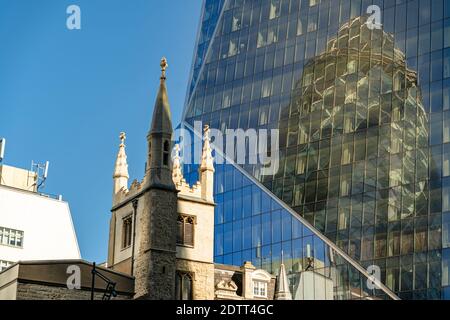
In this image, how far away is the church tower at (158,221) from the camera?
88.1 m

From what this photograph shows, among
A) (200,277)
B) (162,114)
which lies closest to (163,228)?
(200,277)

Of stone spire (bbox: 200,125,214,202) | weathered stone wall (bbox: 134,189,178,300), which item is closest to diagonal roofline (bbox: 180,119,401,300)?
stone spire (bbox: 200,125,214,202)

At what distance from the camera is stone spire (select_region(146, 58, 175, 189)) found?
299 ft

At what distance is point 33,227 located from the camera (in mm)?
114375

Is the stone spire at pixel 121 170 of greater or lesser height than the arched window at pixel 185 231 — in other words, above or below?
above

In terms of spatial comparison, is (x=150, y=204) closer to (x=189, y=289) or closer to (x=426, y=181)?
(x=189, y=289)

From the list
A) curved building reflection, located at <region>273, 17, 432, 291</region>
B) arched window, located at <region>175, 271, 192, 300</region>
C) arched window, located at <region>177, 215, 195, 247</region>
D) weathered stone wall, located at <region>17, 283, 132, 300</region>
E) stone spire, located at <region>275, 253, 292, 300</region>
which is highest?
curved building reflection, located at <region>273, 17, 432, 291</region>

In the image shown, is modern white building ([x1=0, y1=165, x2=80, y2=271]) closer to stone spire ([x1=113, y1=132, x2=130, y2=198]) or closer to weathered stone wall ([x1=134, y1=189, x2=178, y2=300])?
stone spire ([x1=113, y1=132, x2=130, y2=198])

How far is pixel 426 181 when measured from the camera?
394 feet

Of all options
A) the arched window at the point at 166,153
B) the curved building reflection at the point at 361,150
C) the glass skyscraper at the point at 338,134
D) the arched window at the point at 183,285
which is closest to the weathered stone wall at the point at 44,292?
the arched window at the point at 183,285

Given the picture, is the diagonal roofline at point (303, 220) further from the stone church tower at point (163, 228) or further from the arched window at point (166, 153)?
the arched window at point (166, 153)

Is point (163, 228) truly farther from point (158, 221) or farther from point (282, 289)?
point (282, 289)

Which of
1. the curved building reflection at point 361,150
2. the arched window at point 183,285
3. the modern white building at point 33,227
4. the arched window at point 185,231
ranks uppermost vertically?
the curved building reflection at point 361,150
